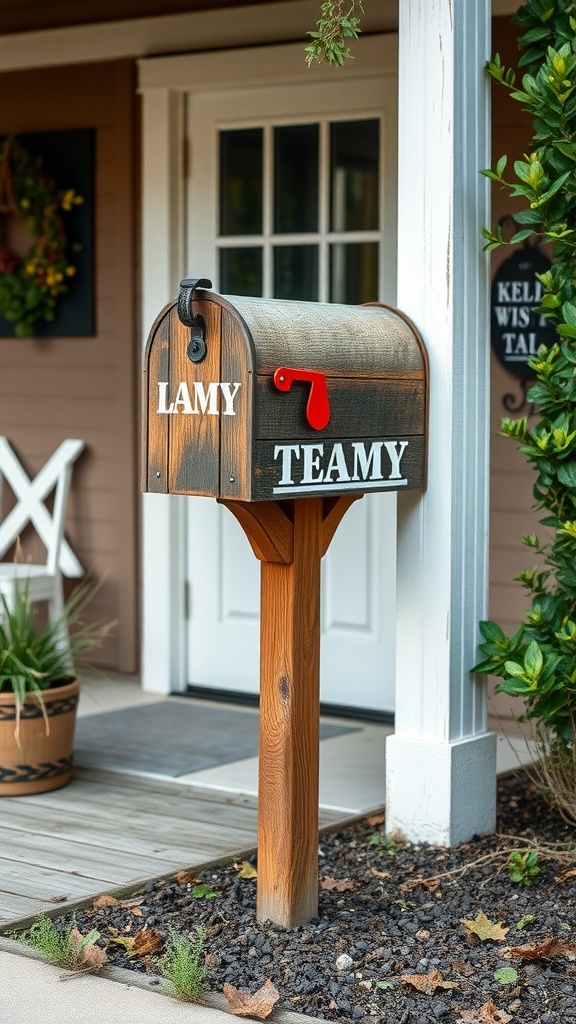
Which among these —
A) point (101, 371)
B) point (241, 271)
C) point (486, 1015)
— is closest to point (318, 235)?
point (241, 271)

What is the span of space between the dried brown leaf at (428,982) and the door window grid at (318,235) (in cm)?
283

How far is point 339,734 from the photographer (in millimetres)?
4930

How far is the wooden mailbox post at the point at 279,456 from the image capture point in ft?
9.32

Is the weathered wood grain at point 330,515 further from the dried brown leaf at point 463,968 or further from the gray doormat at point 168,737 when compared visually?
the gray doormat at point 168,737

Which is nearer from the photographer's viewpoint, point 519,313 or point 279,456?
point 279,456

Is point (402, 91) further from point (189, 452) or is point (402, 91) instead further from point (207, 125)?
point (207, 125)

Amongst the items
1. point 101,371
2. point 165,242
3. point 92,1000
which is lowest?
point 92,1000

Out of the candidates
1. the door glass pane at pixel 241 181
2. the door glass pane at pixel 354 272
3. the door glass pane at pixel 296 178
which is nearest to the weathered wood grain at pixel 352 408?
the door glass pane at pixel 354 272

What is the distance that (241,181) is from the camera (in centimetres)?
535

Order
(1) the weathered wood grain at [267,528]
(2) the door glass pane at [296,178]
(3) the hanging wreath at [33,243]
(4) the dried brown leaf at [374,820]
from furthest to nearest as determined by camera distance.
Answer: (3) the hanging wreath at [33,243], (2) the door glass pane at [296,178], (4) the dried brown leaf at [374,820], (1) the weathered wood grain at [267,528]

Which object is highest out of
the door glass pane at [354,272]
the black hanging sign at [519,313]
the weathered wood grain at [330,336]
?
the door glass pane at [354,272]

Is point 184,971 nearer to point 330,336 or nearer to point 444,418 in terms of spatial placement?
point 330,336

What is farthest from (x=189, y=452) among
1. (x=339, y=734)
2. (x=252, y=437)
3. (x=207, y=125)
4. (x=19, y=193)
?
(x=19, y=193)

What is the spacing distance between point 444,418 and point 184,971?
150cm
